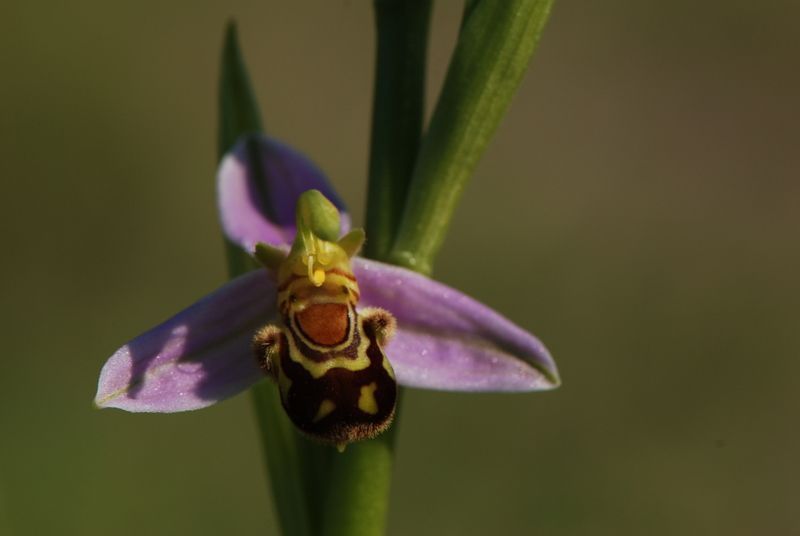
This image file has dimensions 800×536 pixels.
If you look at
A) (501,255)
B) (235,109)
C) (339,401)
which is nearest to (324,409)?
(339,401)

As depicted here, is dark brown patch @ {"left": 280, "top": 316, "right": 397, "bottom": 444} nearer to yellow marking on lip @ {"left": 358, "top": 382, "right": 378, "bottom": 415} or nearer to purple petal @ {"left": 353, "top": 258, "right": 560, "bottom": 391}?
yellow marking on lip @ {"left": 358, "top": 382, "right": 378, "bottom": 415}

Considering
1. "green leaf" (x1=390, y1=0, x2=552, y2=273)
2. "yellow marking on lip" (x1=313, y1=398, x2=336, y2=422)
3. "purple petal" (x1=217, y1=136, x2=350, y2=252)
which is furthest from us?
"purple petal" (x1=217, y1=136, x2=350, y2=252)

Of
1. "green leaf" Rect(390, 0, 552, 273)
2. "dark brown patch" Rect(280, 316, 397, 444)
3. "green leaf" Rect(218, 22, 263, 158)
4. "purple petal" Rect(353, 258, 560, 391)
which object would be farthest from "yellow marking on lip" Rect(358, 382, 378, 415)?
"green leaf" Rect(218, 22, 263, 158)

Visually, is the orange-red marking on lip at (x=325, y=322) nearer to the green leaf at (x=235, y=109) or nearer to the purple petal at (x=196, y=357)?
the purple petal at (x=196, y=357)

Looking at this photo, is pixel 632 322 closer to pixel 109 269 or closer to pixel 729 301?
pixel 729 301

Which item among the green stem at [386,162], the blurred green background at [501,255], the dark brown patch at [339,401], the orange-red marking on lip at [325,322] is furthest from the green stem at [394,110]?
the blurred green background at [501,255]

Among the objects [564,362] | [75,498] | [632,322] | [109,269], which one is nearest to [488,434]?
[564,362]

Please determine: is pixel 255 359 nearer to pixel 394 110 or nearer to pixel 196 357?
pixel 196 357
